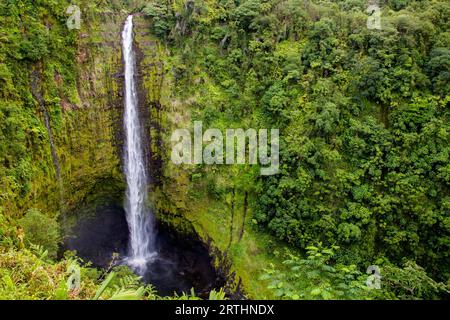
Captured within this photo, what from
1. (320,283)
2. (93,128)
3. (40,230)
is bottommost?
(40,230)

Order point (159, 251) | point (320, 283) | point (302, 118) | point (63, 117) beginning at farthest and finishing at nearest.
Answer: point (159, 251), point (302, 118), point (63, 117), point (320, 283)

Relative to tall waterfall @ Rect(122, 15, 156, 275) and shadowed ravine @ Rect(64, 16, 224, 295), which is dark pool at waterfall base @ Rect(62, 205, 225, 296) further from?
tall waterfall @ Rect(122, 15, 156, 275)

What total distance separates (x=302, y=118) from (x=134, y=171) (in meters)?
8.79

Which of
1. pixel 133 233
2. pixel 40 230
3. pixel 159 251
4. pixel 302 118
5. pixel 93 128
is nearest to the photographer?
pixel 40 230

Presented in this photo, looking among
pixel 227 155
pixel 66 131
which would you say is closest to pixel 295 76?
pixel 227 155

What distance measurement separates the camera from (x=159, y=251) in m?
17.6

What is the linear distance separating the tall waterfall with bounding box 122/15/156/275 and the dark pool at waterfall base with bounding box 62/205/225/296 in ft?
1.65

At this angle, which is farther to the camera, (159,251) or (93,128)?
(159,251)

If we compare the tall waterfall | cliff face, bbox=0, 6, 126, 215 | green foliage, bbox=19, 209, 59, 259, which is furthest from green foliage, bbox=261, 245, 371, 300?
the tall waterfall

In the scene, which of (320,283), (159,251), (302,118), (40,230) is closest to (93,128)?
(40,230)

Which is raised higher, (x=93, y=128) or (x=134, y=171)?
(x=93, y=128)

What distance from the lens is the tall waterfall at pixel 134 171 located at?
1739cm

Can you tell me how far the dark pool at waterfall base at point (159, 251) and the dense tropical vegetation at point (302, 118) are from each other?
156 cm

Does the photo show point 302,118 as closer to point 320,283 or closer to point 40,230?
point 40,230
